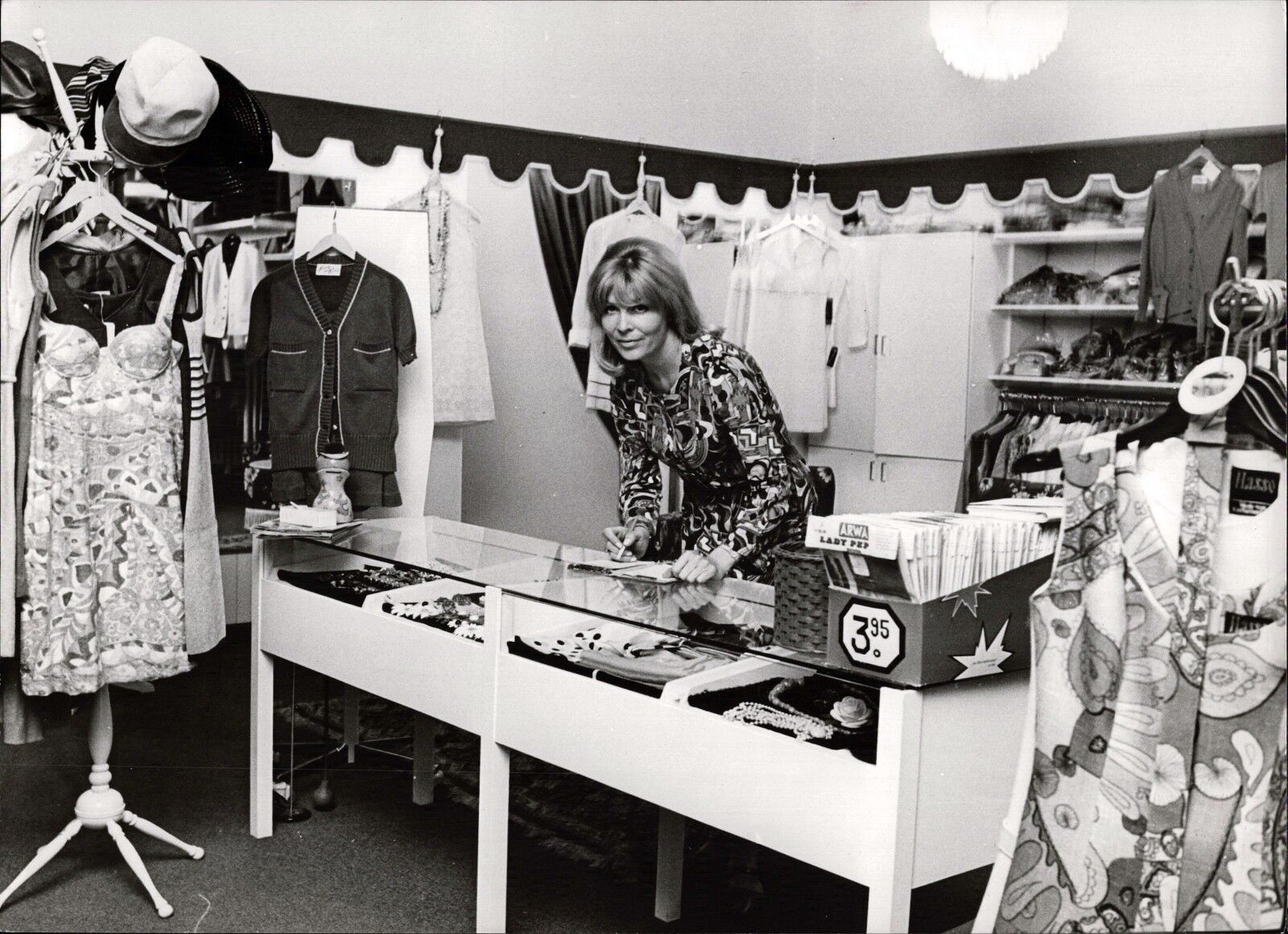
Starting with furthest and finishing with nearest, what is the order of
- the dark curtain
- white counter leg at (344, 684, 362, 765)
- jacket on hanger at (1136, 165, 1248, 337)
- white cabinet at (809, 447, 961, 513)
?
white cabinet at (809, 447, 961, 513) < the dark curtain < jacket on hanger at (1136, 165, 1248, 337) < white counter leg at (344, 684, 362, 765)

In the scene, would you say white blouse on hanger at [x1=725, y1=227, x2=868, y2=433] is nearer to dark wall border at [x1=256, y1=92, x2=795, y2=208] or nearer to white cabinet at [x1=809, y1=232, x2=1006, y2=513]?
white cabinet at [x1=809, y1=232, x2=1006, y2=513]

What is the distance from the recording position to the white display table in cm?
185

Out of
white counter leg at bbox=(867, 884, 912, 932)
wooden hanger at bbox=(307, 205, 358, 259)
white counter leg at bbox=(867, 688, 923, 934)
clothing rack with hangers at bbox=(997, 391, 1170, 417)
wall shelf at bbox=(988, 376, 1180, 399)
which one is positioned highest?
wooden hanger at bbox=(307, 205, 358, 259)

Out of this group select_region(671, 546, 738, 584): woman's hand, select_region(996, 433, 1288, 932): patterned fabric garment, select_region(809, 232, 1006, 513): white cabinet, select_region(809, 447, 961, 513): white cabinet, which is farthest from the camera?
select_region(809, 447, 961, 513): white cabinet

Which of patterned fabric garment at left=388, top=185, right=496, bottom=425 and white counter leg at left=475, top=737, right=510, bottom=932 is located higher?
patterned fabric garment at left=388, top=185, right=496, bottom=425

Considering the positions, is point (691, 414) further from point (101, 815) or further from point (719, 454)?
point (101, 815)

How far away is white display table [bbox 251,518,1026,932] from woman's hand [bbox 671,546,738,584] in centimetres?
5

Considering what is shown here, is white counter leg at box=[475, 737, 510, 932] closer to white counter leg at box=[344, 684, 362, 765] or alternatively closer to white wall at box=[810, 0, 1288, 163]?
white counter leg at box=[344, 684, 362, 765]

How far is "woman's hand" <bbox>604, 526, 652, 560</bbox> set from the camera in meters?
2.82

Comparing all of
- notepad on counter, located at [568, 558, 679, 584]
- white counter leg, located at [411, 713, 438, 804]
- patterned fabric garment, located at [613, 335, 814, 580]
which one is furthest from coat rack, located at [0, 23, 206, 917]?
patterned fabric garment, located at [613, 335, 814, 580]

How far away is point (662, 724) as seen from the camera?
2.15 m

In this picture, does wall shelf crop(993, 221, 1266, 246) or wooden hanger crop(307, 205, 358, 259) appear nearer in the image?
wooden hanger crop(307, 205, 358, 259)

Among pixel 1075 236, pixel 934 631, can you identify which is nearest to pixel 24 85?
pixel 934 631

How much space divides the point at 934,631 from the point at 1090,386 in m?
3.30
